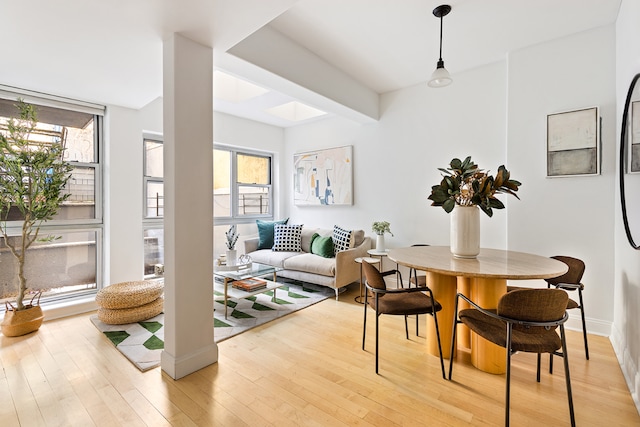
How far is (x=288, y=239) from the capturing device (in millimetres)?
4707

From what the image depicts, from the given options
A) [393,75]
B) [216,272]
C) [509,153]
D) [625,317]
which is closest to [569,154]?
[509,153]

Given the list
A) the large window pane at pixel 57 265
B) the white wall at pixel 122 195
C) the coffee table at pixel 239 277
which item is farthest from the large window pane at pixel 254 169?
the large window pane at pixel 57 265

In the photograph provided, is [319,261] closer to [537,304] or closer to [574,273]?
[574,273]

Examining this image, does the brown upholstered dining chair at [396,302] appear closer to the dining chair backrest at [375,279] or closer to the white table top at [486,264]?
the dining chair backrest at [375,279]

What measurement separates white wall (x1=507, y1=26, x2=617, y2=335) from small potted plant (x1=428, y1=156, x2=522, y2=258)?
1.14 metres

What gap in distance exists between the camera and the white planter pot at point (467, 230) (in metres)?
2.19

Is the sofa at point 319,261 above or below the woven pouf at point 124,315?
above

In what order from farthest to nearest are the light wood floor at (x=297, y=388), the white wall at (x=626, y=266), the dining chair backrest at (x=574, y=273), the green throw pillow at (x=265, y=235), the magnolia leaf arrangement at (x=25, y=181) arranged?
the green throw pillow at (x=265, y=235), the magnolia leaf arrangement at (x=25, y=181), the dining chair backrest at (x=574, y=273), the white wall at (x=626, y=266), the light wood floor at (x=297, y=388)

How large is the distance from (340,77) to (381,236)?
210 cm

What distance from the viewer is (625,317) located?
222 cm

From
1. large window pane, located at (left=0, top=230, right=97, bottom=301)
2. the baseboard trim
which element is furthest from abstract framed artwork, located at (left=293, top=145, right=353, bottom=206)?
the baseboard trim

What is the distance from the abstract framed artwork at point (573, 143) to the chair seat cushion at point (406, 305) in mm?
1958

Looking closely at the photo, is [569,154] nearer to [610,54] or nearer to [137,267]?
[610,54]

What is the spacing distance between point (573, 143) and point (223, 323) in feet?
12.6
